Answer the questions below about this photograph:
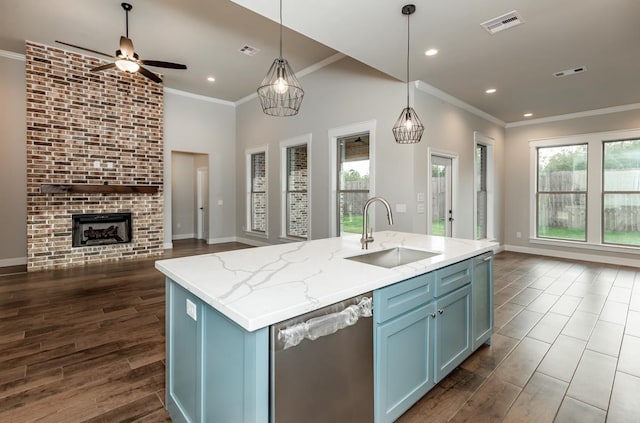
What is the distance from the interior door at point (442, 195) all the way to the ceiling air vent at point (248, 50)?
336 cm

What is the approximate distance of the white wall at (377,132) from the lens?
4.59 metres

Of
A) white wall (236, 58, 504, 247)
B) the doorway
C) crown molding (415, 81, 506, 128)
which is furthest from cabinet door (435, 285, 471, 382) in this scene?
the doorway

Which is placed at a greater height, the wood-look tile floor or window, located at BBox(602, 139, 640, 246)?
window, located at BBox(602, 139, 640, 246)

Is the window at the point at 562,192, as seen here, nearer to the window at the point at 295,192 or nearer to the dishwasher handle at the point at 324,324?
the window at the point at 295,192

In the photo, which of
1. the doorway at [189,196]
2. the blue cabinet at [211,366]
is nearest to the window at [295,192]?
the doorway at [189,196]

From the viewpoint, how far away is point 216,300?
4.06 ft

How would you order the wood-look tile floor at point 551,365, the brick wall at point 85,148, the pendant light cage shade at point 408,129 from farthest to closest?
the brick wall at point 85,148, the pendant light cage shade at point 408,129, the wood-look tile floor at point 551,365

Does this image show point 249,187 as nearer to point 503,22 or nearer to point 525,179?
point 503,22

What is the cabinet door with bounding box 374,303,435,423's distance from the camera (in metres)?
1.57

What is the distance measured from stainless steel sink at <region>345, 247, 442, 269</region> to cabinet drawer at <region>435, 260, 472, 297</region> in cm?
21

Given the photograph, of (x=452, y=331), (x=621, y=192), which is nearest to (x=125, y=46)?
(x=452, y=331)

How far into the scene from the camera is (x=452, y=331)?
211cm

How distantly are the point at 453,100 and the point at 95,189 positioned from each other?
6489 mm

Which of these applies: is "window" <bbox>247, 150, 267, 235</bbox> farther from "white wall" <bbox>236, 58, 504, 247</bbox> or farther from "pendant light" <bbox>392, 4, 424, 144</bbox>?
"pendant light" <bbox>392, 4, 424, 144</bbox>
